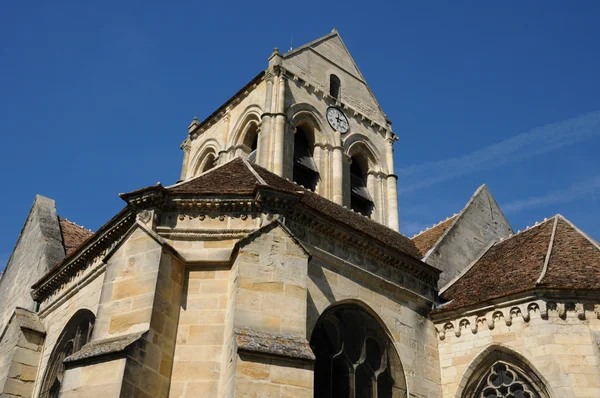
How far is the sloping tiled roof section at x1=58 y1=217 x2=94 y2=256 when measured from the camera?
15.5 meters

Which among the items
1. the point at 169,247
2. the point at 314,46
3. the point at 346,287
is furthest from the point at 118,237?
the point at 314,46

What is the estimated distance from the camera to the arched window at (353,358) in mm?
10805

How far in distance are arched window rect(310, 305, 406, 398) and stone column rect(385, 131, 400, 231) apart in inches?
470

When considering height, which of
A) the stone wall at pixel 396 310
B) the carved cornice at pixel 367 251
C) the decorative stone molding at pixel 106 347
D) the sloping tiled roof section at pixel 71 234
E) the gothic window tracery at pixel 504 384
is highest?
the sloping tiled roof section at pixel 71 234

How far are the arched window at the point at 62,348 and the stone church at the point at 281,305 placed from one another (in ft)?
0.08

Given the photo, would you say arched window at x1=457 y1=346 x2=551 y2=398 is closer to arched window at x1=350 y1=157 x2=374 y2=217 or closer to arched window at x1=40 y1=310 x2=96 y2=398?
arched window at x1=40 y1=310 x2=96 y2=398

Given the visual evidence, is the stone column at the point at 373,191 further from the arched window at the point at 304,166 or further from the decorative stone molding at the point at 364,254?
the decorative stone molding at the point at 364,254

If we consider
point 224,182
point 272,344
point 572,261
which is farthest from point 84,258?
point 572,261

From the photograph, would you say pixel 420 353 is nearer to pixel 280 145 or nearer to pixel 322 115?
pixel 280 145

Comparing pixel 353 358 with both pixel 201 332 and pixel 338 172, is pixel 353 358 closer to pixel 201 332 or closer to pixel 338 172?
pixel 201 332

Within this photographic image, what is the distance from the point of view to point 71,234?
16250 millimetres

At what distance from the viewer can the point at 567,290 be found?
11422 millimetres

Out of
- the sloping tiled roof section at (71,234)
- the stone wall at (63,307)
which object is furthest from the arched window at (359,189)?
the stone wall at (63,307)

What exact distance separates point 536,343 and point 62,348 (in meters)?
7.67
